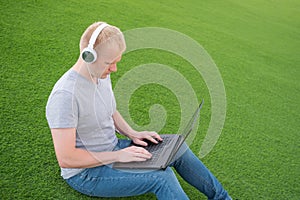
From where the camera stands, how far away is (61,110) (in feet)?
3.74

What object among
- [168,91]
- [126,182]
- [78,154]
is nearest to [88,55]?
[78,154]

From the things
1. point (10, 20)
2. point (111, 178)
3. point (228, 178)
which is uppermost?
point (10, 20)

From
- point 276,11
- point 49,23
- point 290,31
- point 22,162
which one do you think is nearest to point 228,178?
point 22,162

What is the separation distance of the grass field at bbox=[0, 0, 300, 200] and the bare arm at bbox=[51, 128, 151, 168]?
0.28 meters

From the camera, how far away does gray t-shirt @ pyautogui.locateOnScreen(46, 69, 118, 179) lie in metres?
1.14

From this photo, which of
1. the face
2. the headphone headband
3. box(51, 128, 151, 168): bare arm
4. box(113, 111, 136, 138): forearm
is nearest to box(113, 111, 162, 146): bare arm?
box(113, 111, 136, 138): forearm

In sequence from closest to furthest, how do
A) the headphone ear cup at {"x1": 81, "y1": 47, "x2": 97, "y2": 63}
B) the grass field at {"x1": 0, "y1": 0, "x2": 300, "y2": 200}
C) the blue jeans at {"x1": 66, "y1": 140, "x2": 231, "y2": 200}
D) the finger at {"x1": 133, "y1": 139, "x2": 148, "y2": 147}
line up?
1. the headphone ear cup at {"x1": 81, "y1": 47, "x2": 97, "y2": 63}
2. the blue jeans at {"x1": 66, "y1": 140, "x2": 231, "y2": 200}
3. the finger at {"x1": 133, "y1": 139, "x2": 148, "y2": 147}
4. the grass field at {"x1": 0, "y1": 0, "x2": 300, "y2": 200}

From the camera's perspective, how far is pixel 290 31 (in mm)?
4949

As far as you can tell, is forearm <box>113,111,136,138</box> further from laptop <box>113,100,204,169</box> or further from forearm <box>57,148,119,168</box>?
forearm <box>57,148,119,168</box>

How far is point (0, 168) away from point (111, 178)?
498 mm

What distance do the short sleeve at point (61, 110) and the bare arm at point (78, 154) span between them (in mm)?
20

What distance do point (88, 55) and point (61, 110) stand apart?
185 millimetres

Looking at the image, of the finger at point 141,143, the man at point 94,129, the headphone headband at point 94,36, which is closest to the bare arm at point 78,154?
the man at point 94,129

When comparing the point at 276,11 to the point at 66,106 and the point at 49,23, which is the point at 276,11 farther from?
the point at 66,106
